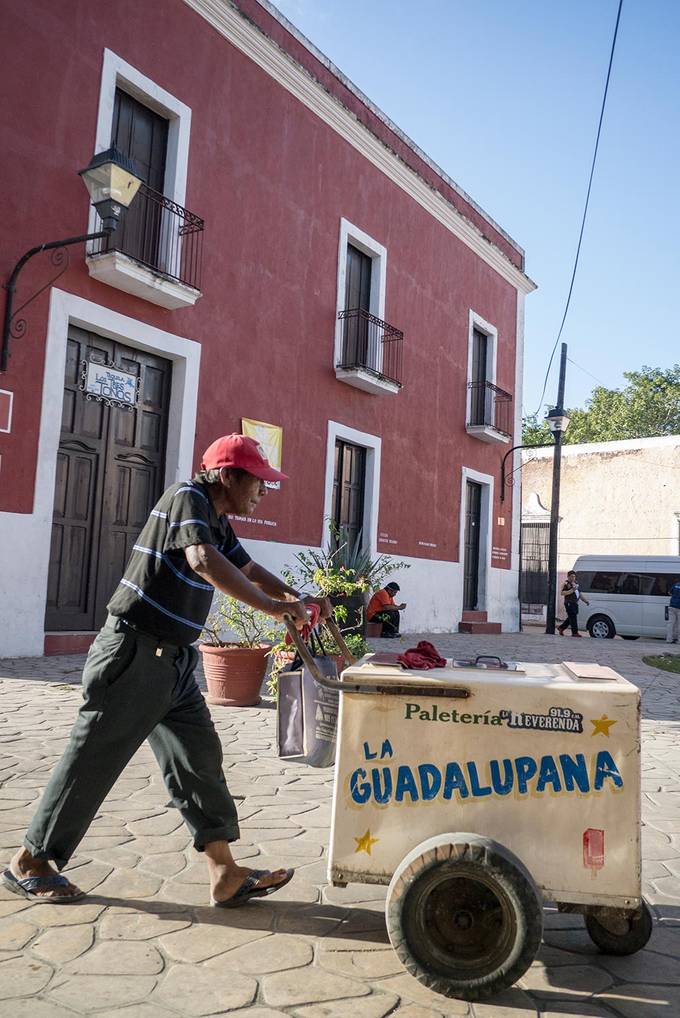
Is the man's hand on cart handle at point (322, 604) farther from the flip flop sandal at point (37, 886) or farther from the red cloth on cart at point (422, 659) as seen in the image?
the flip flop sandal at point (37, 886)

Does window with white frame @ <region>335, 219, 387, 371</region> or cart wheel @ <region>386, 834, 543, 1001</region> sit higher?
window with white frame @ <region>335, 219, 387, 371</region>

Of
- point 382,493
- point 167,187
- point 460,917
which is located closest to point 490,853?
point 460,917

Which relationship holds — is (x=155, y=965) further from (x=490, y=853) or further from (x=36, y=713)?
(x=36, y=713)

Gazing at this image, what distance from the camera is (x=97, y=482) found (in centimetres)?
997

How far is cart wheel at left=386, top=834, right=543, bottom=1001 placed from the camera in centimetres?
243

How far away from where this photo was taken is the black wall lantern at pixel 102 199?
321 inches

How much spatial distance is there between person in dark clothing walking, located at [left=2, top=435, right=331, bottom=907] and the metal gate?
1014 inches

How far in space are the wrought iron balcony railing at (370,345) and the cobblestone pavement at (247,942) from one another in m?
10.2

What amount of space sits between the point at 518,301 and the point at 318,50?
8.68 m

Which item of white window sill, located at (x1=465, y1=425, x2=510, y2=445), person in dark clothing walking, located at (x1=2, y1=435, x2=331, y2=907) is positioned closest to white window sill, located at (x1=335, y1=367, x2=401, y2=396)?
white window sill, located at (x1=465, y1=425, x2=510, y2=445)

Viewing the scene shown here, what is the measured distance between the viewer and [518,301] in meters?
20.3

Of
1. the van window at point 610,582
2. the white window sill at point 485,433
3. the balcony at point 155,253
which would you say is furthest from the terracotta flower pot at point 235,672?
the van window at point 610,582

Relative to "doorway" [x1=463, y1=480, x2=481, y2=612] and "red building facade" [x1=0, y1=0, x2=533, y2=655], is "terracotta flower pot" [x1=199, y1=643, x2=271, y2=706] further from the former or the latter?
"doorway" [x1=463, y1=480, x2=481, y2=612]

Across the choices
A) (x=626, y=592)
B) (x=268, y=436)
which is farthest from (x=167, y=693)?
(x=626, y=592)
